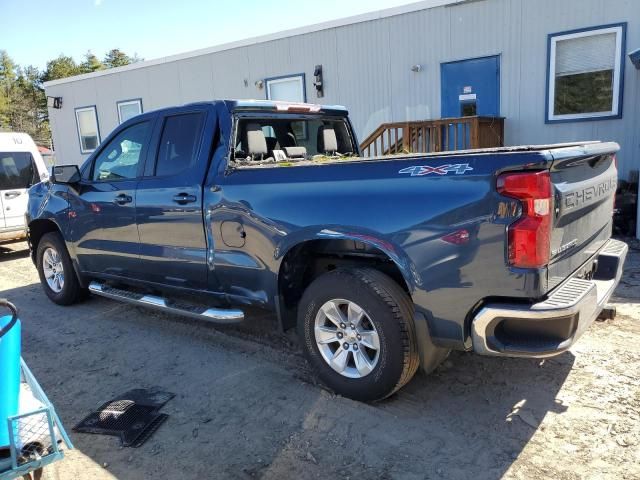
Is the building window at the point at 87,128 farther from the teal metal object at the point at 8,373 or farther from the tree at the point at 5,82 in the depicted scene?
the tree at the point at 5,82

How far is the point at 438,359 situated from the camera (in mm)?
3104

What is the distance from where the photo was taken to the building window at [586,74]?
27.8 feet

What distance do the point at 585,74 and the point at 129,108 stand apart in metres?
12.6

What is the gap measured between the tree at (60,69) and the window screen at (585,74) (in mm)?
45028

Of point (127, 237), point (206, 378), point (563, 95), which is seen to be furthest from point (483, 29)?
point (206, 378)

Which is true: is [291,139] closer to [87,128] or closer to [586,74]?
[586,74]

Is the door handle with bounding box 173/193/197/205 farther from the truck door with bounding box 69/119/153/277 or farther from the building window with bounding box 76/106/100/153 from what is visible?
the building window with bounding box 76/106/100/153

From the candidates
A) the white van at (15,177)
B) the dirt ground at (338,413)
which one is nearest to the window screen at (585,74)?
the dirt ground at (338,413)

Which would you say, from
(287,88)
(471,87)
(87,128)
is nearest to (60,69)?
(87,128)

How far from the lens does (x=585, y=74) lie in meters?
8.74

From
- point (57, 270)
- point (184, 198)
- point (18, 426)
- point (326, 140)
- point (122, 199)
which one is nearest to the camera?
point (18, 426)

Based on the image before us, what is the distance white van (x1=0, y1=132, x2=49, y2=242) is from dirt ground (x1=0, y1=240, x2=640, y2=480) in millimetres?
4956

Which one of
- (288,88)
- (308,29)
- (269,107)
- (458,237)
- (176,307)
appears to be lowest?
(176,307)

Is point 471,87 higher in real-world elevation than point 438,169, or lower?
higher
